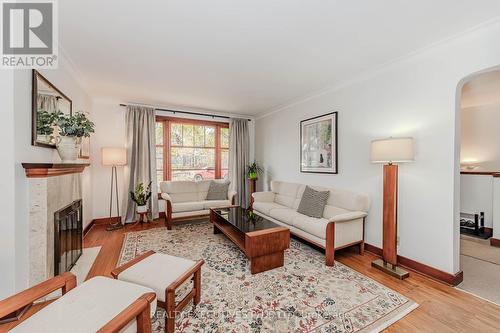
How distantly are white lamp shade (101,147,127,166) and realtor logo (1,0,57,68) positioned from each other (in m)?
2.01

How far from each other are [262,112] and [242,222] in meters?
3.35

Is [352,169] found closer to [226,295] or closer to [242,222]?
[242,222]

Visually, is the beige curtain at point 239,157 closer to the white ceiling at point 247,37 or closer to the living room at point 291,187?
the living room at point 291,187

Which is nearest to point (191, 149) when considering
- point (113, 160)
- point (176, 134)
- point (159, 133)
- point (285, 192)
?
point (176, 134)

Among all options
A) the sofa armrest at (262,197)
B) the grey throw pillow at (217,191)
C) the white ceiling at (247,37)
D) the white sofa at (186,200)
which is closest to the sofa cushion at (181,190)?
the white sofa at (186,200)

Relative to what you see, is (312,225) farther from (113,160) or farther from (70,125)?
(113,160)

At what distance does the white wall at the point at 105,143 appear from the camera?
4.39 meters

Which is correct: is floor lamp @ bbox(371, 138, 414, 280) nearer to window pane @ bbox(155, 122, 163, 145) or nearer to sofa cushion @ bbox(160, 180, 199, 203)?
sofa cushion @ bbox(160, 180, 199, 203)

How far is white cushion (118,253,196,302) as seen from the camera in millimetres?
1532

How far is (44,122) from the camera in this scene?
218 centimetres

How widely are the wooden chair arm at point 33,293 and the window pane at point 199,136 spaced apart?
168 inches

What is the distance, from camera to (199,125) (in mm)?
5441

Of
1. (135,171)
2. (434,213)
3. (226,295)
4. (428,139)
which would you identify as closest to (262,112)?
(135,171)

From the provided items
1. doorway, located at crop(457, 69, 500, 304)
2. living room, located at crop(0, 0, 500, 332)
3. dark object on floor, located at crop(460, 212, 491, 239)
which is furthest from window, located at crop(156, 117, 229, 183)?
dark object on floor, located at crop(460, 212, 491, 239)
